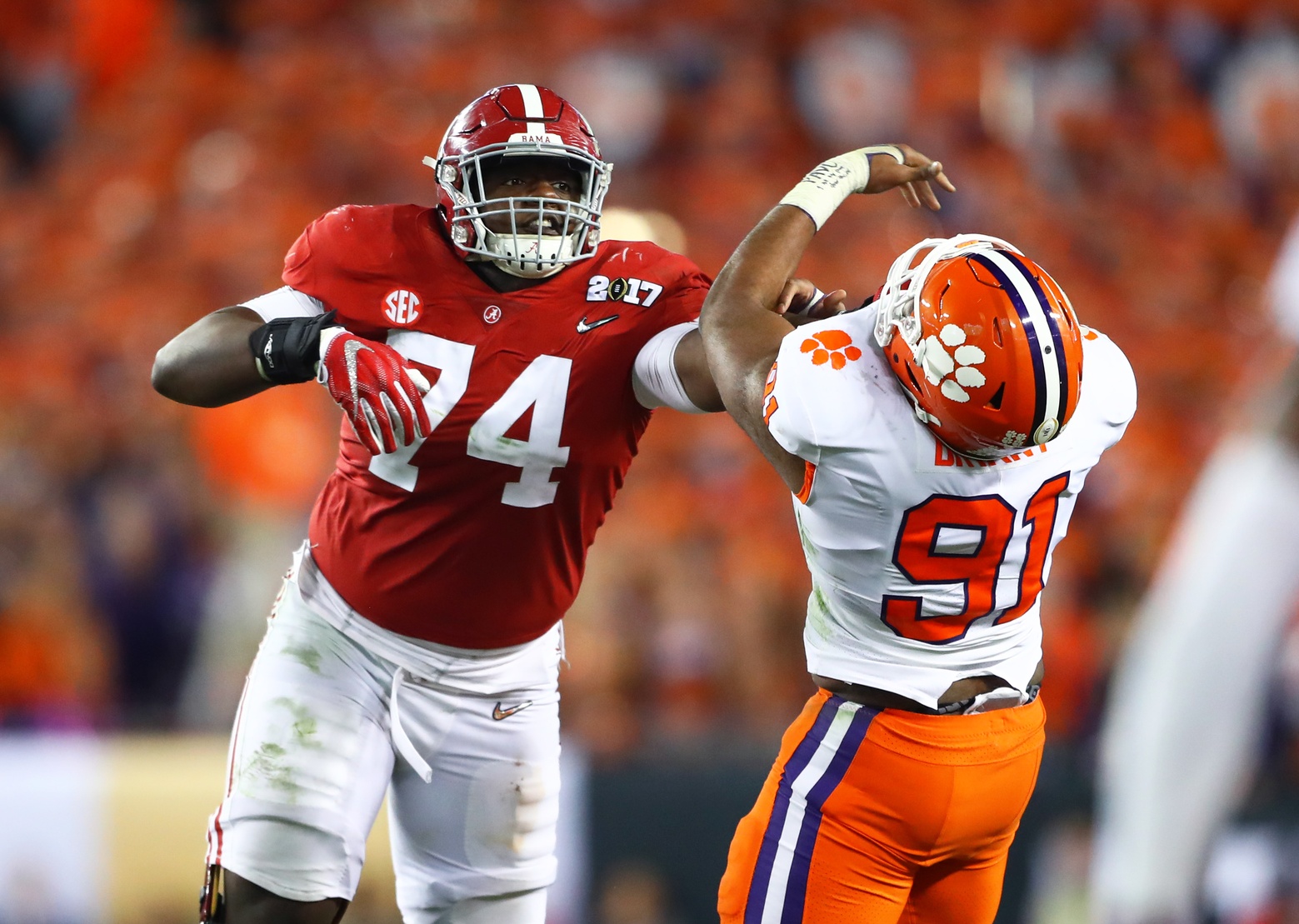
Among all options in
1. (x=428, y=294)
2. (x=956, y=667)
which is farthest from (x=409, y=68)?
(x=956, y=667)

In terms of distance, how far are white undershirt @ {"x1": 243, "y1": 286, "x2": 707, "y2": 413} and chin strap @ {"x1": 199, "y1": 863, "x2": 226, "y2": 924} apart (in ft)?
3.23

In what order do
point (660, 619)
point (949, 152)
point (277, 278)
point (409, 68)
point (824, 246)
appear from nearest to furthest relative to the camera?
1. point (660, 619)
2. point (277, 278)
3. point (824, 246)
4. point (949, 152)
5. point (409, 68)

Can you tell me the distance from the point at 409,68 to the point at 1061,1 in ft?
12.3

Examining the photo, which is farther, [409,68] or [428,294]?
[409,68]

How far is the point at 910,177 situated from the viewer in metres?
2.96

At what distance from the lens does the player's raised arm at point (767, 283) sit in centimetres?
250

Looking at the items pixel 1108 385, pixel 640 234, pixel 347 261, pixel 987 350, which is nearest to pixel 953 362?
pixel 987 350

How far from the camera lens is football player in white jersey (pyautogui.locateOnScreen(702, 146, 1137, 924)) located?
230 cm

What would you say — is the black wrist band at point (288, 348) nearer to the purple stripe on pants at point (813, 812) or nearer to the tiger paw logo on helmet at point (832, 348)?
the tiger paw logo on helmet at point (832, 348)

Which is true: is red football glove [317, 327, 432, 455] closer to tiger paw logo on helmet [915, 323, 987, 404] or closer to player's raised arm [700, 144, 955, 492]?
player's raised arm [700, 144, 955, 492]

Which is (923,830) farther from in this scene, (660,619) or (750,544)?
(750,544)

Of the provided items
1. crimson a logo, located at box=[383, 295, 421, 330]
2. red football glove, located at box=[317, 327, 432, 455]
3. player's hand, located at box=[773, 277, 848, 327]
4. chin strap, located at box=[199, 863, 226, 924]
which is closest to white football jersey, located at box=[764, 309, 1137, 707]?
player's hand, located at box=[773, 277, 848, 327]

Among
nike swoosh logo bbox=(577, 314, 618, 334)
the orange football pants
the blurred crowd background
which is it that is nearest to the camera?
the orange football pants

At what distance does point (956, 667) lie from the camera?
8.31 feet
